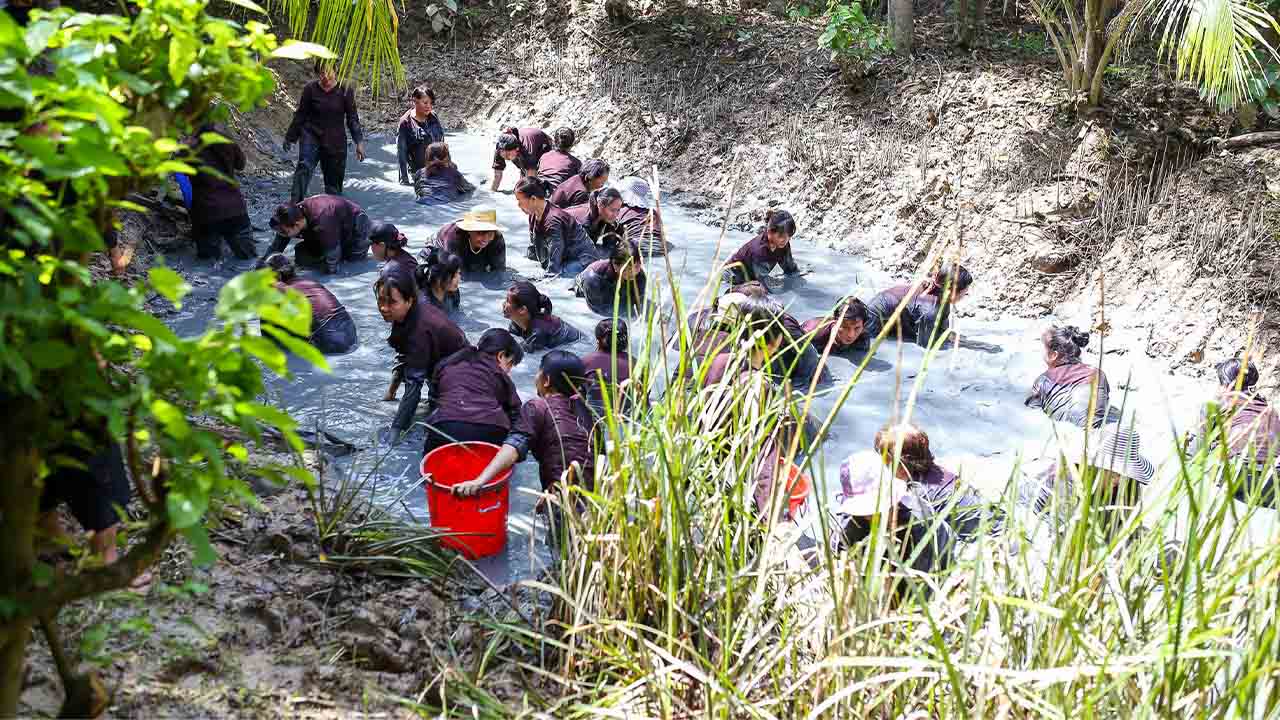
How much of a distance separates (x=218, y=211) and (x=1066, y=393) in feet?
19.4

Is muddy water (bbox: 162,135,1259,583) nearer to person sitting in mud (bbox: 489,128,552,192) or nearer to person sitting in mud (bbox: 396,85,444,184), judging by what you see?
person sitting in mud (bbox: 489,128,552,192)

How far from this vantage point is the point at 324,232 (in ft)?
27.1

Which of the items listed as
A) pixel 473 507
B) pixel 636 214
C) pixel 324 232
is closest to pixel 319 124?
pixel 324 232

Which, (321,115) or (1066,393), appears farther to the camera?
(321,115)

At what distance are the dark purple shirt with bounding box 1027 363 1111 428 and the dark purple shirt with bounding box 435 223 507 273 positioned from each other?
401cm

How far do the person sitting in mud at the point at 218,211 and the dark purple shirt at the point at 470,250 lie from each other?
1.44m

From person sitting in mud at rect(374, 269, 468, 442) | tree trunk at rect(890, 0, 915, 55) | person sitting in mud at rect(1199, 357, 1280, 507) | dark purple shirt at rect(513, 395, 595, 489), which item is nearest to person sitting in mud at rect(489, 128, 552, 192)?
tree trunk at rect(890, 0, 915, 55)

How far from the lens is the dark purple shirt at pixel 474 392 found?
204 inches

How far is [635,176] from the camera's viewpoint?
10.6 metres

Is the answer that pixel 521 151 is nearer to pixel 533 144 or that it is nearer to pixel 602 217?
pixel 533 144

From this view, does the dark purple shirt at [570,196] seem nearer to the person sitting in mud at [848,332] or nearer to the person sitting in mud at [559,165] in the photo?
the person sitting in mud at [559,165]

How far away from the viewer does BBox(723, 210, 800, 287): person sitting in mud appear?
7.97 metres

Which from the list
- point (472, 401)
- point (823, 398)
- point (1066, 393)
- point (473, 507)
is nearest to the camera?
point (473, 507)

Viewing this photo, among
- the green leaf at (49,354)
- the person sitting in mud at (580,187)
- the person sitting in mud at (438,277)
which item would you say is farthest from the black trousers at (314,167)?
the green leaf at (49,354)
